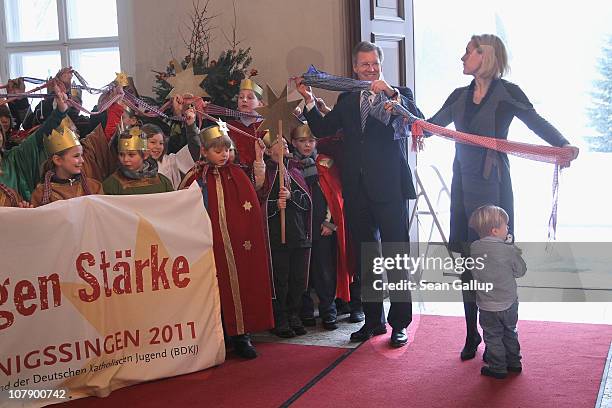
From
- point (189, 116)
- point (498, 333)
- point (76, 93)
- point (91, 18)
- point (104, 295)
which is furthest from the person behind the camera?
point (91, 18)

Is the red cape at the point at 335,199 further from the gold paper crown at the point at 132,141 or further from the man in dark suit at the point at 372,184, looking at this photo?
the gold paper crown at the point at 132,141

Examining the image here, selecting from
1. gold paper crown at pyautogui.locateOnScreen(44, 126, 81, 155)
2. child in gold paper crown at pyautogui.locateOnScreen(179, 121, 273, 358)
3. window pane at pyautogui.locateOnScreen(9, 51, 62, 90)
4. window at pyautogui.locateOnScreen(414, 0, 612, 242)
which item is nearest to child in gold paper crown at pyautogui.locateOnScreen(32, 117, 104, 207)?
gold paper crown at pyautogui.locateOnScreen(44, 126, 81, 155)

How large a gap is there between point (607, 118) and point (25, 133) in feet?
23.3

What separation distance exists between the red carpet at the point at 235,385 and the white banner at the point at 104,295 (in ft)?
0.21

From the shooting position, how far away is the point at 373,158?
13.5 ft

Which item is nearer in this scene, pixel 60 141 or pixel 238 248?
pixel 60 141

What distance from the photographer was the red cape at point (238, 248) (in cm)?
402

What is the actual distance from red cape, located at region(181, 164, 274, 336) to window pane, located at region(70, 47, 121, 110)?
3.15 meters

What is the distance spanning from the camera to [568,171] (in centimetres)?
914

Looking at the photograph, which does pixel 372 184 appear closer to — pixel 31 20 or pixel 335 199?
pixel 335 199

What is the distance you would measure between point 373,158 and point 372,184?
5.5 inches

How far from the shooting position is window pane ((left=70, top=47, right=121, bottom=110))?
6.83 m

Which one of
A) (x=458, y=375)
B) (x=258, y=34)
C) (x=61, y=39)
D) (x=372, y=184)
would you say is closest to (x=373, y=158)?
(x=372, y=184)

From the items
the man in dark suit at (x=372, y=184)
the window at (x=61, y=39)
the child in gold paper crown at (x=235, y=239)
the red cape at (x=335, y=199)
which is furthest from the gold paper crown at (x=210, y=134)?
the window at (x=61, y=39)
